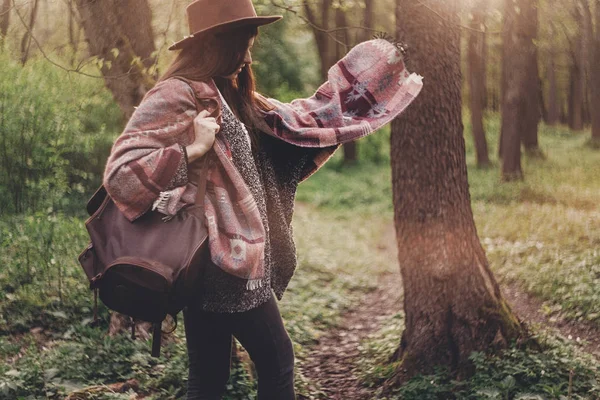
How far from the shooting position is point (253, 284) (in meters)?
2.59

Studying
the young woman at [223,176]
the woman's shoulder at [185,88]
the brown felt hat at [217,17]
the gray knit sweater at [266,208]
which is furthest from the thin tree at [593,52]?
the woman's shoulder at [185,88]

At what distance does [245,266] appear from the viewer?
2.53 meters

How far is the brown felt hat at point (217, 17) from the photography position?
2558 mm

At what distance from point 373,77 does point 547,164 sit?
14.1m

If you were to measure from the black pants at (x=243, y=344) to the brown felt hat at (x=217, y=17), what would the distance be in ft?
3.61

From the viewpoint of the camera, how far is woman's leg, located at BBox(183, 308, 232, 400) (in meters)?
2.66

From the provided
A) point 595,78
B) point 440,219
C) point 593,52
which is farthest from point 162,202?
point 595,78

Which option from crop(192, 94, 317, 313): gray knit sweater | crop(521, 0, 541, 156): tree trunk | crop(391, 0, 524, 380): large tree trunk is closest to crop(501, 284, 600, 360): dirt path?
crop(391, 0, 524, 380): large tree trunk

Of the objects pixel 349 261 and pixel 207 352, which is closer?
pixel 207 352

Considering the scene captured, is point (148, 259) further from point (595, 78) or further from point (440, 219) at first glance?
point (595, 78)

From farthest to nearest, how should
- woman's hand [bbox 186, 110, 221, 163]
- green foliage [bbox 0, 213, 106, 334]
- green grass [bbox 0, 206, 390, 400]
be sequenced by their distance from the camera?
green foliage [bbox 0, 213, 106, 334]
green grass [bbox 0, 206, 390, 400]
woman's hand [bbox 186, 110, 221, 163]

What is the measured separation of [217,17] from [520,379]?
2.99m

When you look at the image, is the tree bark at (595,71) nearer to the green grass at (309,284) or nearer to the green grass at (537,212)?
the green grass at (537,212)

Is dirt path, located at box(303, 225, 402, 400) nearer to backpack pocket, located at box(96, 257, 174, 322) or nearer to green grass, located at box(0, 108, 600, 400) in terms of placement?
green grass, located at box(0, 108, 600, 400)
